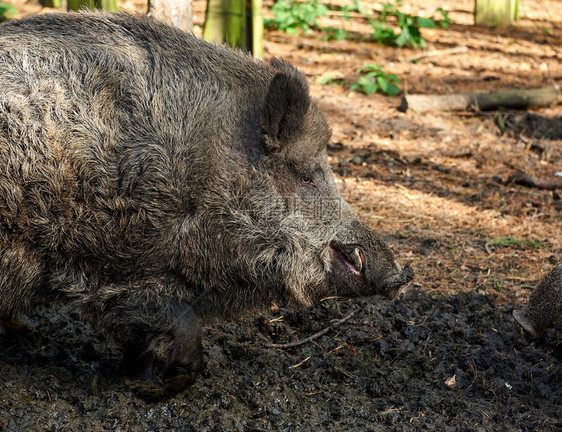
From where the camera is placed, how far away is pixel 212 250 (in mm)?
3900

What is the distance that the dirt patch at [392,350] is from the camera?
152 inches

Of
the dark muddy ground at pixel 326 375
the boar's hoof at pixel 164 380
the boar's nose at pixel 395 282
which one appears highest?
the boar's nose at pixel 395 282

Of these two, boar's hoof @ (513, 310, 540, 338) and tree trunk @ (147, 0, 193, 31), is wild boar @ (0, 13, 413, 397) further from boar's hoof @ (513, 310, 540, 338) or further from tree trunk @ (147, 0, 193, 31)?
tree trunk @ (147, 0, 193, 31)

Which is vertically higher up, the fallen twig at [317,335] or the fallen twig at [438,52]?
the fallen twig at [438,52]

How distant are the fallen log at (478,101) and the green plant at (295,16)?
3.45 m

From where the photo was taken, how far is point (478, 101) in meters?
9.64

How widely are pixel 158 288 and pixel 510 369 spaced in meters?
2.30

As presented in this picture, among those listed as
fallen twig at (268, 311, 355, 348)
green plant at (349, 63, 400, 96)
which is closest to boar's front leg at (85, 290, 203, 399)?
fallen twig at (268, 311, 355, 348)

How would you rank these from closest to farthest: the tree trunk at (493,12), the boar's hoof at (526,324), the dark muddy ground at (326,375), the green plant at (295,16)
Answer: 1. the dark muddy ground at (326,375)
2. the boar's hoof at (526,324)
3. the green plant at (295,16)
4. the tree trunk at (493,12)

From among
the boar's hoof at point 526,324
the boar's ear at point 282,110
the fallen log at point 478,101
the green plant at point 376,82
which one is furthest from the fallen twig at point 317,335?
the green plant at point 376,82

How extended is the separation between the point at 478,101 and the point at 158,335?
7109 millimetres

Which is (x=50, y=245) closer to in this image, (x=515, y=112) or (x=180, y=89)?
(x=180, y=89)

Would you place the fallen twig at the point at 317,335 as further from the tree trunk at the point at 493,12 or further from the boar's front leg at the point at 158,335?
the tree trunk at the point at 493,12

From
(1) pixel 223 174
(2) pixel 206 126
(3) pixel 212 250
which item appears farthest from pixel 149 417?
(2) pixel 206 126
